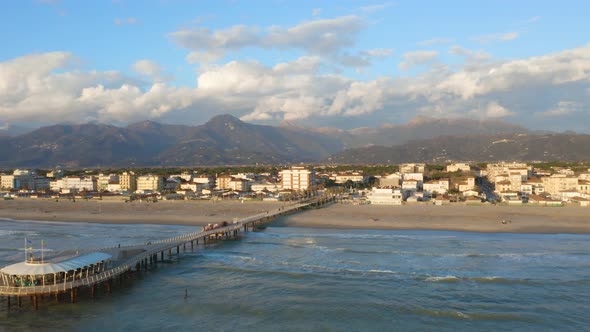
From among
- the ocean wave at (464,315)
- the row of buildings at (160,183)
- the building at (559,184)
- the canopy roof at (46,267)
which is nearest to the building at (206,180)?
the row of buildings at (160,183)

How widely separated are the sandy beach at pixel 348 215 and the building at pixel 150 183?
2592cm

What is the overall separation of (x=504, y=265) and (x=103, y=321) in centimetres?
2494

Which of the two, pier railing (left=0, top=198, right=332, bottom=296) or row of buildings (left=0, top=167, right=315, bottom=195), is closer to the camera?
pier railing (left=0, top=198, right=332, bottom=296)

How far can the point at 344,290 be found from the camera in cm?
2780

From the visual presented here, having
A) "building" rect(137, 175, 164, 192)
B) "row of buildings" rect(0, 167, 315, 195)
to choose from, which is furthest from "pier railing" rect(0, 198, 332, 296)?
"building" rect(137, 175, 164, 192)

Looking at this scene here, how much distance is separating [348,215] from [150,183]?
59109 millimetres

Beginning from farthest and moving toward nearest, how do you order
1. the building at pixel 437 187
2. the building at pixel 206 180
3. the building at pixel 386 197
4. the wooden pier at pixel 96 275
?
the building at pixel 206 180, the building at pixel 437 187, the building at pixel 386 197, the wooden pier at pixel 96 275

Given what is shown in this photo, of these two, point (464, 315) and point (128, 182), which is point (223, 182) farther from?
point (464, 315)

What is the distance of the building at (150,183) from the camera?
106062 millimetres

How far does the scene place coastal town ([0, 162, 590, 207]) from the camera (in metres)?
75.2

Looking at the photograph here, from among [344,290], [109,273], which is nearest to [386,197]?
[344,290]

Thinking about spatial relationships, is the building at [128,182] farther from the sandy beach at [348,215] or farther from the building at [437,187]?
the building at [437,187]

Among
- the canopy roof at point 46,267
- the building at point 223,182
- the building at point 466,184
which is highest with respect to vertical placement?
the building at point 223,182

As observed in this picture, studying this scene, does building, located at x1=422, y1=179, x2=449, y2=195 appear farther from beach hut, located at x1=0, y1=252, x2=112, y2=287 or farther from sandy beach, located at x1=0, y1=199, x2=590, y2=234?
beach hut, located at x1=0, y1=252, x2=112, y2=287
